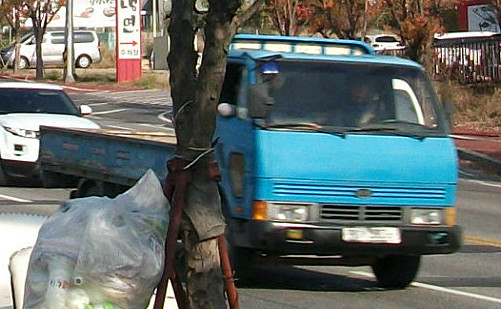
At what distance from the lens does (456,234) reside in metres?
9.95

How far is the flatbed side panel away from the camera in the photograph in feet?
37.0

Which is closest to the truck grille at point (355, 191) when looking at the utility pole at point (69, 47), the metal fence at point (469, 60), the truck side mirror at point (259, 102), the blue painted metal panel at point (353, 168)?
the blue painted metal panel at point (353, 168)

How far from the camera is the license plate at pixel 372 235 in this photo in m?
9.56

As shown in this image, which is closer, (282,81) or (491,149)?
(282,81)

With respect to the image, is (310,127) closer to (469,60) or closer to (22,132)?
(22,132)

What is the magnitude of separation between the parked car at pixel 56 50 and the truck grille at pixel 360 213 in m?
48.4

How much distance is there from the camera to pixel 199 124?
17.8 ft

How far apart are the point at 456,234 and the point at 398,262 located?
773 millimetres

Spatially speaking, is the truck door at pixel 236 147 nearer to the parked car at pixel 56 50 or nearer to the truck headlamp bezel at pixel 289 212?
the truck headlamp bezel at pixel 289 212

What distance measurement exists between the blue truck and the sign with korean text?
38594 mm

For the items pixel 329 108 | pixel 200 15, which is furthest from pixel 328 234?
pixel 200 15

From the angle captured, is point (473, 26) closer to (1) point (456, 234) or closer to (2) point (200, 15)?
(1) point (456, 234)

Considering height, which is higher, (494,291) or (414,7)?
(414,7)

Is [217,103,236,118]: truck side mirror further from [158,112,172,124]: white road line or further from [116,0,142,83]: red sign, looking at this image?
[116,0,142,83]: red sign
